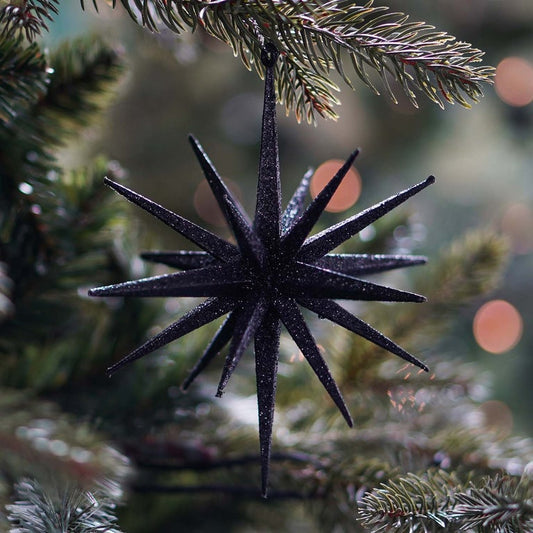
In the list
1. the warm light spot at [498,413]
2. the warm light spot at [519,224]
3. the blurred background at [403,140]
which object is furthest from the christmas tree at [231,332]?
the warm light spot at [519,224]

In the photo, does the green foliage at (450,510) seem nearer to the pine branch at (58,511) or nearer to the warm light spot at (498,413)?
the pine branch at (58,511)

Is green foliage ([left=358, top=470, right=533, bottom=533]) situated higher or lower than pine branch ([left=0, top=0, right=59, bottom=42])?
lower

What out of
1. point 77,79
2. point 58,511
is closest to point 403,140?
point 77,79

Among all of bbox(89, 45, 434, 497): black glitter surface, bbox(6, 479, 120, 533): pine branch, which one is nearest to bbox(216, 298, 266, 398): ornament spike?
bbox(89, 45, 434, 497): black glitter surface

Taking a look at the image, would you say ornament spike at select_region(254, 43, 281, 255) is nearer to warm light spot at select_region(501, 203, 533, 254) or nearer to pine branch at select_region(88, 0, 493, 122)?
pine branch at select_region(88, 0, 493, 122)

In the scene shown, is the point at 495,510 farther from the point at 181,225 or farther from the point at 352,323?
the point at 181,225

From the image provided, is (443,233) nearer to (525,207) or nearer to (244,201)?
(525,207)
